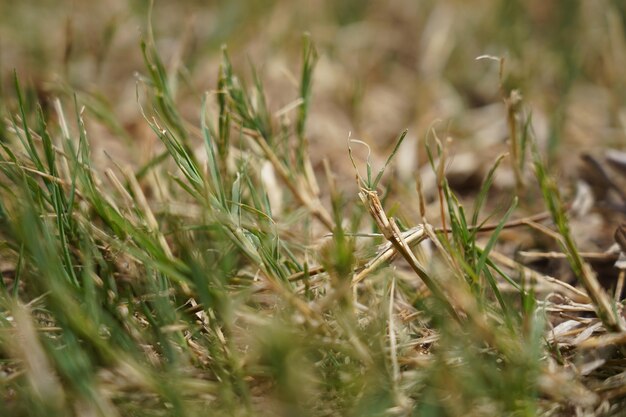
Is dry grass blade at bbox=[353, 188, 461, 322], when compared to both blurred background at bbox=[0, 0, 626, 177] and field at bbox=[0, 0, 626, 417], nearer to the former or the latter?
field at bbox=[0, 0, 626, 417]

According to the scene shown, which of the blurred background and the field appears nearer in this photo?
the field

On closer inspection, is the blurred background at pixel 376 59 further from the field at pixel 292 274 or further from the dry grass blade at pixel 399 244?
the dry grass blade at pixel 399 244

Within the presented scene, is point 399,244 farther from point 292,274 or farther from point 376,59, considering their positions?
point 376,59

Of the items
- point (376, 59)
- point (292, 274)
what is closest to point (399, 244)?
point (292, 274)

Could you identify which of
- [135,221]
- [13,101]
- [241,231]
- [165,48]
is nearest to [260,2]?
[165,48]

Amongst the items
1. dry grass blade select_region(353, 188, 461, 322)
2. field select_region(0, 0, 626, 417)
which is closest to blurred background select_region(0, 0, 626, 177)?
field select_region(0, 0, 626, 417)

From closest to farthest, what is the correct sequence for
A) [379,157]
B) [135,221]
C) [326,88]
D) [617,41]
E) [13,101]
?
[135,221] → [13,101] → [379,157] → [617,41] → [326,88]

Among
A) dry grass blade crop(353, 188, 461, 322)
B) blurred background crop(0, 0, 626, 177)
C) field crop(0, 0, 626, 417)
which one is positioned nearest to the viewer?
field crop(0, 0, 626, 417)

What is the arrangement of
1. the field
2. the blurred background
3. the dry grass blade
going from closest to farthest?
the field, the dry grass blade, the blurred background

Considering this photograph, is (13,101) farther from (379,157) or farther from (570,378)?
(570,378)
